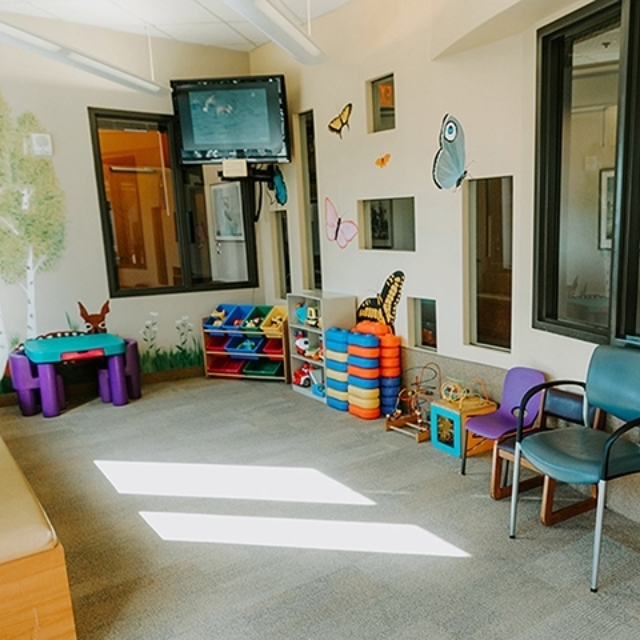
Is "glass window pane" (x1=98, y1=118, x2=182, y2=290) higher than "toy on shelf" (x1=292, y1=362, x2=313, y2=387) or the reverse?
higher

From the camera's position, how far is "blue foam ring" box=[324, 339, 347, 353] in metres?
4.79

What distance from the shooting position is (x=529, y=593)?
241 centimetres

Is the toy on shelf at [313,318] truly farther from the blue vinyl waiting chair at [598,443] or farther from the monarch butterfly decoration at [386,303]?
the blue vinyl waiting chair at [598,443]

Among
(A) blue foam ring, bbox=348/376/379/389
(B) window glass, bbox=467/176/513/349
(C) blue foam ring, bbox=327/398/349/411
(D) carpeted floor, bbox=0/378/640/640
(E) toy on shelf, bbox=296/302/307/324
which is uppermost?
(B) window glass, bbox=467/176/513/349

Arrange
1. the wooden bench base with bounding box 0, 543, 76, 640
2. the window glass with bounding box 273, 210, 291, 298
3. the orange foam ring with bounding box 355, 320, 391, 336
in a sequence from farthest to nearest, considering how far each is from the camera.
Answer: the window glass with bounding box 273, 210, 291, 298, the orange foam ring with bounding box 355, 320, 391, 336, the wooden bench base with bounding box 0, 543, 76, 640

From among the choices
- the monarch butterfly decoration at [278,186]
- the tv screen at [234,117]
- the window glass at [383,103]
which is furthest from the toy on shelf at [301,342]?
the window glass at [383,103]

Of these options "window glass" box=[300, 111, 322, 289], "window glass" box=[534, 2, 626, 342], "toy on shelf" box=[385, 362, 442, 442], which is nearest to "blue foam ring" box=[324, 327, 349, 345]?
"toy on shelf" box=[385, 362, 442, 442]

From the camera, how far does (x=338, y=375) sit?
487 centimetres

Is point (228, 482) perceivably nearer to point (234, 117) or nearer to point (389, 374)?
point (389, 374)

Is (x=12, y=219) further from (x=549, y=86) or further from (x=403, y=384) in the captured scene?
(x=549, y=86)

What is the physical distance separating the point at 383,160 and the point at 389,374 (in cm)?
177

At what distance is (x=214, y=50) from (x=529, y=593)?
5.73 m

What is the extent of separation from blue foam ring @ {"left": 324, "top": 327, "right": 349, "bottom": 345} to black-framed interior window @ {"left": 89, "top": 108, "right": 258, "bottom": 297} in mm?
1858

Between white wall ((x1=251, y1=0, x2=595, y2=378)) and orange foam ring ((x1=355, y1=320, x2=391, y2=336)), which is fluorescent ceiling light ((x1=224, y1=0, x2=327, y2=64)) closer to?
white wall ((x1=251, y1=0, x2=595, y2=378))
